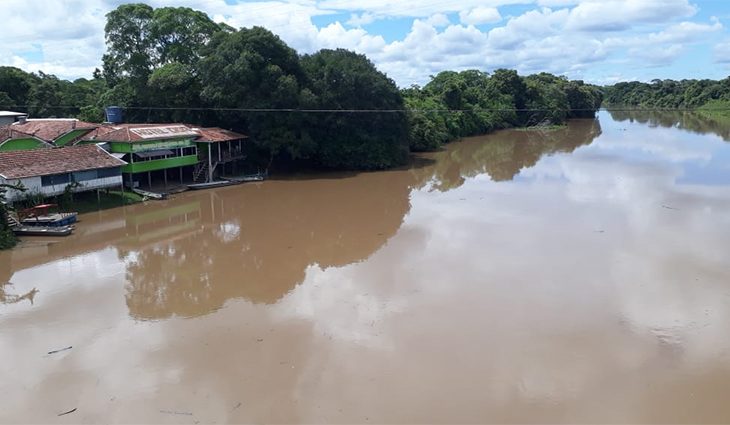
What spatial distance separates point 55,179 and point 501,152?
27455mm

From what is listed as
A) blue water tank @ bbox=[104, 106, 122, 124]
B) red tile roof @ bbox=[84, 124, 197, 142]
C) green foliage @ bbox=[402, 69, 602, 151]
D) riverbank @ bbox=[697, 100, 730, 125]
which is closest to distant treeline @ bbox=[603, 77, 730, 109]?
riverbank @ bbox=[697, 100, 730, 125]

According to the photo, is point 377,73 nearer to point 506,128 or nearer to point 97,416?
point 97,416

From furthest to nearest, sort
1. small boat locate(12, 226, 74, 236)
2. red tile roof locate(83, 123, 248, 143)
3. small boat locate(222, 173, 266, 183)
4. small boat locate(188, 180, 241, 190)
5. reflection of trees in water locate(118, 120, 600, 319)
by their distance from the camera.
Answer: small boat locate(222, 173, 266, 183) → small boat locate(188, 180, 241, 190) → red tile roof locate(83, 123, 248, 143) → small boat locate(12, 226, 74, 236) → reflection of trees in water locate(118, 120, 600, 319)

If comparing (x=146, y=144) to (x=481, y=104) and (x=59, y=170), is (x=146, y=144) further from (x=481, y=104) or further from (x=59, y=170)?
(x=481, y=104)

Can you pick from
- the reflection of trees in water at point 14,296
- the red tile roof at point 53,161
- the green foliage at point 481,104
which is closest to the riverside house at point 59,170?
the red tile roof at point 53,161

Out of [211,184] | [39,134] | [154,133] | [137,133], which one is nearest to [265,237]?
[211,184]

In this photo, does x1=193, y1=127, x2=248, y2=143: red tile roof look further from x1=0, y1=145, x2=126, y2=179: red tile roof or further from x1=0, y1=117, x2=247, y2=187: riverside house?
x1=0, y1=145, x2=126, y2=179: red tile roof

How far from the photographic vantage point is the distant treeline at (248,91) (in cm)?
2530

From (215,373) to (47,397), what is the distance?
8.05 ft

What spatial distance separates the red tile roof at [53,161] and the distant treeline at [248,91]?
6.92 m

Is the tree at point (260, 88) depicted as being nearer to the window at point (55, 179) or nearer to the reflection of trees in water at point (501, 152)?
the reflection of trees in water at point (501, 152)

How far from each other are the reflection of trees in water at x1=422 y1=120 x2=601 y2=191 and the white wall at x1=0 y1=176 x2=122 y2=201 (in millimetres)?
13634

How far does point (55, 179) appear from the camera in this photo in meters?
18.0

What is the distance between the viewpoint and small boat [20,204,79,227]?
53.3ft
